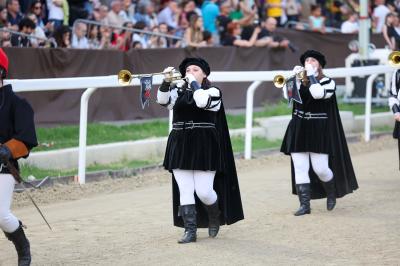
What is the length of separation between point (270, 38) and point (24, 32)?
6384 millimetres

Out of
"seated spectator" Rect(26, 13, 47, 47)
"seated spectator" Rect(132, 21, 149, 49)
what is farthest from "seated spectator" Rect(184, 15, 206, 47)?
"seated spectator" Rect(26, 13, 47, 47)

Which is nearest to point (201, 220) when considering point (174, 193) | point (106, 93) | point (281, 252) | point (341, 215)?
point (174, 193)

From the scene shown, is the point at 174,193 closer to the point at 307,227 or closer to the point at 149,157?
the point at 307,227

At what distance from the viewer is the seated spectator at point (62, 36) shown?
16891 mm

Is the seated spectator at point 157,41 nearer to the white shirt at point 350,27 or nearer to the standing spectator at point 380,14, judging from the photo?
the white shirt at point 350,27

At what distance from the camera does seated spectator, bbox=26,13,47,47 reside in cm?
1641

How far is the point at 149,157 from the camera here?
14.6 metres

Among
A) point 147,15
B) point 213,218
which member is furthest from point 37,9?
point 213,218

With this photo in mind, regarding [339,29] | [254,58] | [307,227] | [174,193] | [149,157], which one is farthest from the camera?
[339,29]

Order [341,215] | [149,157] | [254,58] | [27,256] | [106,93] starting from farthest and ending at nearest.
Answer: [254,58], [106,93], [149,157], [341,215], [27,256]

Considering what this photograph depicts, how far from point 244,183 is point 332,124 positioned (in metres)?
2.39

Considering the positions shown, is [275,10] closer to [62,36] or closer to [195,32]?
[195,32]

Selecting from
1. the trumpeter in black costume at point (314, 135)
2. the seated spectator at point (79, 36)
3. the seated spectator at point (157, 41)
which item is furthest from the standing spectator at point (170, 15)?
the trumpeter in black costume at point (314, 135)

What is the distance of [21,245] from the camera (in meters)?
7.80
